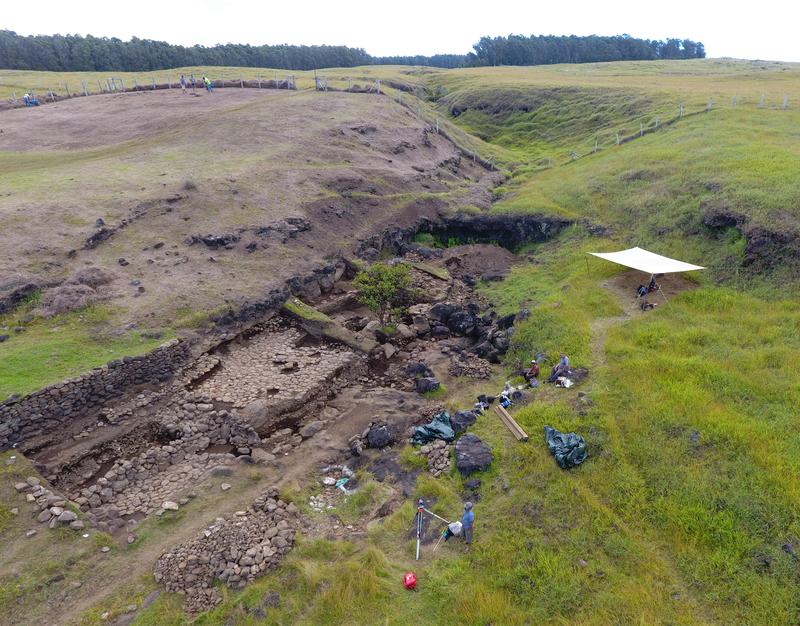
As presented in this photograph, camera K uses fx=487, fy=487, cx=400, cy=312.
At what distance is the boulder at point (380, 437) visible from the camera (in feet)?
58.8

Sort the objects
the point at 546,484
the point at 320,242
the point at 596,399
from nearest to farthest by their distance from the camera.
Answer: the point at 546,484 → the point at 596,399 → the point at 320,242

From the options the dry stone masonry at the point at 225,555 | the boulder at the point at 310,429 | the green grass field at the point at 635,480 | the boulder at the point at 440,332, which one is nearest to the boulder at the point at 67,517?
the dry stone masonry at the point at 225,555

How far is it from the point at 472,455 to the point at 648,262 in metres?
15.7

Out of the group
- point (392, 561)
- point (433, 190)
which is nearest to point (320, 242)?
point (433, 190)

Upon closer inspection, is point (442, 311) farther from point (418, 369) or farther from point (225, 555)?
point (225, 555)

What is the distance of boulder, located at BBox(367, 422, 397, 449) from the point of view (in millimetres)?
17922

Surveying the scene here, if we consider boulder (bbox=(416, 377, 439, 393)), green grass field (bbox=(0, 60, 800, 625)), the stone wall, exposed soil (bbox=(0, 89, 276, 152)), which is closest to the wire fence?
exposed soil (bbox=(0, 89, 276, 152))

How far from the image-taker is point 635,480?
14.6 meters

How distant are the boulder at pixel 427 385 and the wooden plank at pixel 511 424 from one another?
10.7 ft

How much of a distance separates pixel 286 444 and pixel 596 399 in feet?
38.1

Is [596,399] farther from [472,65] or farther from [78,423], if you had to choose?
[472,65]

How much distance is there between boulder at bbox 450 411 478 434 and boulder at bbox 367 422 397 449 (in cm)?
230

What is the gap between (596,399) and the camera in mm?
17734

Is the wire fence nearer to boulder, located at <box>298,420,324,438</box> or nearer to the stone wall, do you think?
boulder, located at <box>298,420,324,438</box>
